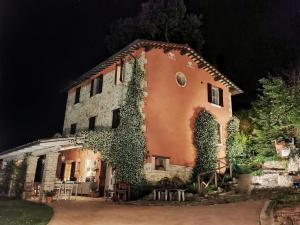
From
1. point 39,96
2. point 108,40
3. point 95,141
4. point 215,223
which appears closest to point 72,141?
point 95,141

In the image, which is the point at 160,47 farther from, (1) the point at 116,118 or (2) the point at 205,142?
(2) the point at 205,142

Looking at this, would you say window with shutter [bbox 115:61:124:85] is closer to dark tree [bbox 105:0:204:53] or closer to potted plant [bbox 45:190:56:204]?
potted plant [bbox 45:190:56:204]

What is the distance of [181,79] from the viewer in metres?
19.2

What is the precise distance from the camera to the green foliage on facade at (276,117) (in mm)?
18641

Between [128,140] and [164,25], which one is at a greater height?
[164,25]

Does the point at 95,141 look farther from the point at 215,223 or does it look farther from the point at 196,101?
the point at 215,223

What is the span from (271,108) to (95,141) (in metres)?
11.5

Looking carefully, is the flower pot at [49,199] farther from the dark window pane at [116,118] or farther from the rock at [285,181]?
the rock at [285,181]

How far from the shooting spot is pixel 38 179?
2052 cm

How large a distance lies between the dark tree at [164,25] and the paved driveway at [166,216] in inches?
780

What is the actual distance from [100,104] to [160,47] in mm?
5157

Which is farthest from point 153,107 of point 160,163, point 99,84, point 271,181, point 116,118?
point 271,181

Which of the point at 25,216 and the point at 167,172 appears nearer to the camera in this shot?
the point at 25,216

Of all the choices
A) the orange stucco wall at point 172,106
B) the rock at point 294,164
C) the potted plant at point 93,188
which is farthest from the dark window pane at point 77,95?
the rock at point 294,164
